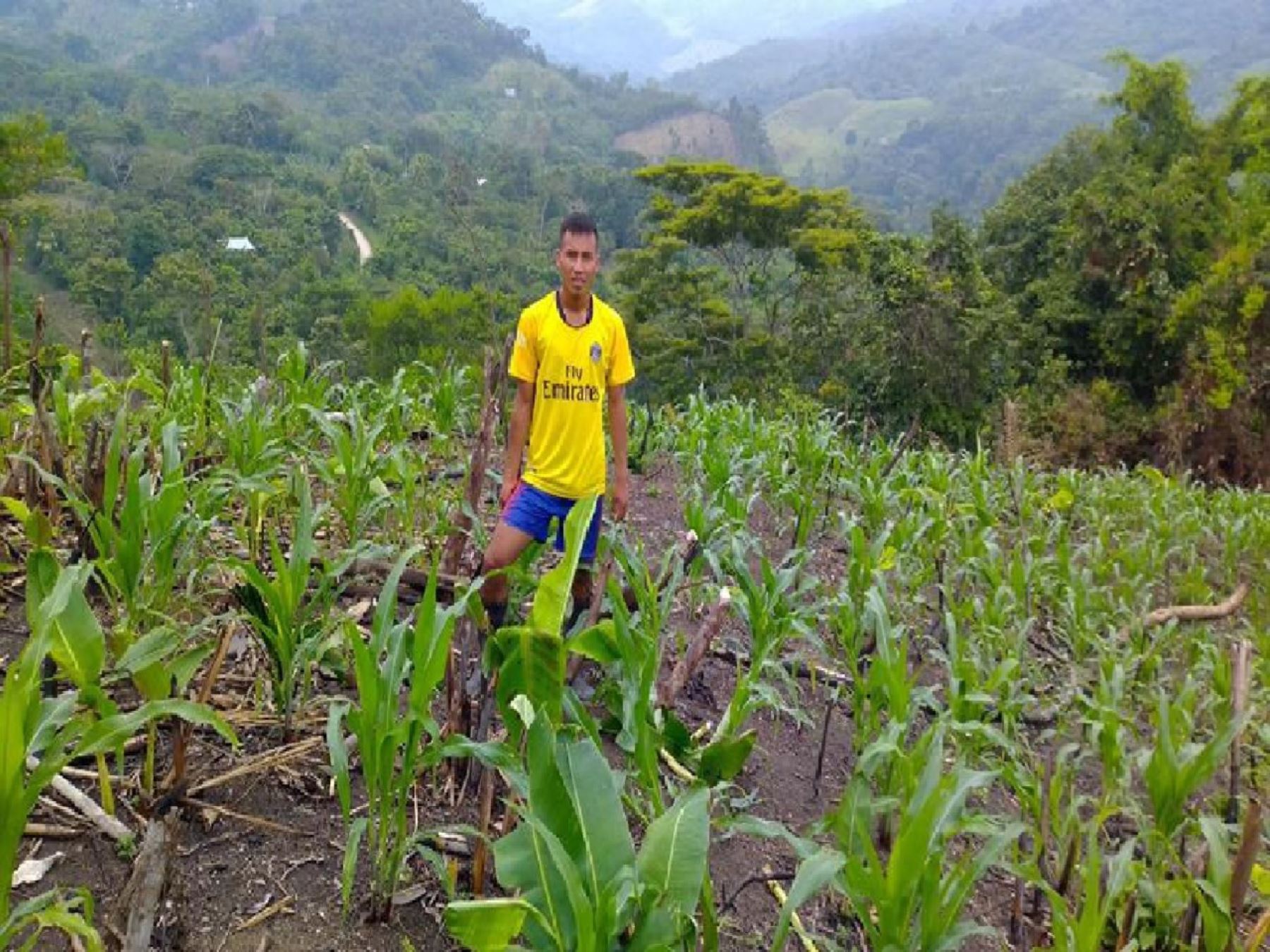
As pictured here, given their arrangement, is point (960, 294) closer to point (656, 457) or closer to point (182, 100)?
point (656, 457)

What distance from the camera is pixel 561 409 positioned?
10.3ft

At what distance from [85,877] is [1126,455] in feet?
54.7

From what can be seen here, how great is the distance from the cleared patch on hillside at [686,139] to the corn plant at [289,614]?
83.9 metres

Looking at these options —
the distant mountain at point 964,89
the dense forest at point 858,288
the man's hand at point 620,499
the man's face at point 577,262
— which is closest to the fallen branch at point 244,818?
the man's hand at point 620,499

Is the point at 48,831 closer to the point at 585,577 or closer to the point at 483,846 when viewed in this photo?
the point at 483,846

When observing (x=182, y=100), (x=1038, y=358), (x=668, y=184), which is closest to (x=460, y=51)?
(x=182, y=100)

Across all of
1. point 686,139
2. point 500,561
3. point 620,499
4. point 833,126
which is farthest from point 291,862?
point 833,126

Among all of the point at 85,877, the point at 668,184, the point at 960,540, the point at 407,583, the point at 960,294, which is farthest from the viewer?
the point at 668,184

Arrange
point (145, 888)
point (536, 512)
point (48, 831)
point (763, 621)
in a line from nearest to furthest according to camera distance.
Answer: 1. point (145, 888)
2. point (48, 831)
3. point (763, 621)
4. point (536, 512)

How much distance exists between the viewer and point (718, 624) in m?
2.32

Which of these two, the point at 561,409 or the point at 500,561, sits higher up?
the point at 561,409

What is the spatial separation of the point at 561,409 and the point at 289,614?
1.12 meters

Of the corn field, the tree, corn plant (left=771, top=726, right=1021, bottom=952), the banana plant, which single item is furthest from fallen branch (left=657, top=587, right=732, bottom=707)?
the tree

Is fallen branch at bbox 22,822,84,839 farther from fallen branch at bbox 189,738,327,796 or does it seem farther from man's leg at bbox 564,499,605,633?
man's leg at bbox 564,499,605,633
